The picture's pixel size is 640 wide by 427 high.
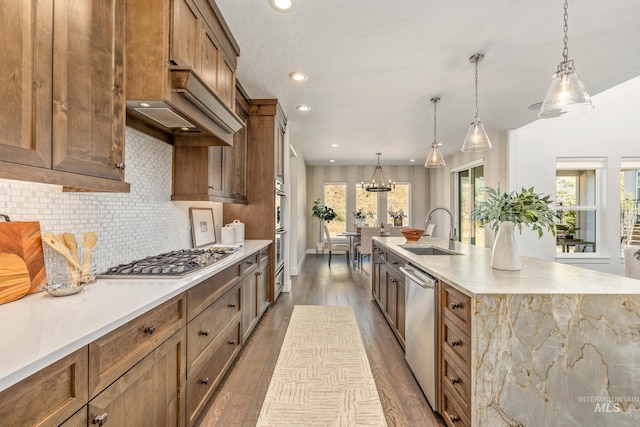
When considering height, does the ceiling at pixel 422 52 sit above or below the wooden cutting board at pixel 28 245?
above

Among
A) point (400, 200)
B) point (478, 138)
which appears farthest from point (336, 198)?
point (478, 138)

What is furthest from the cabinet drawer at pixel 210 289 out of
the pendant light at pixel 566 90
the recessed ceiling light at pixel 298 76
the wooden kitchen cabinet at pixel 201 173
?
the pendant light at pixel 566 90

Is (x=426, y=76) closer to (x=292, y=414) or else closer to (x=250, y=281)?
(x=250, y=281)

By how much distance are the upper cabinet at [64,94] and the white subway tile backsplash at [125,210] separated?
1.13 ft

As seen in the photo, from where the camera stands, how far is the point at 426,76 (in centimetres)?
309

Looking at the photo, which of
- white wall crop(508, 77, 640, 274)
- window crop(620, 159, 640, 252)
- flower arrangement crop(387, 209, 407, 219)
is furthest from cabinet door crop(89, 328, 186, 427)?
flower arrangement crop(387, 209, 407, 219)

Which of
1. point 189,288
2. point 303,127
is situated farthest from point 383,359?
point 303,127

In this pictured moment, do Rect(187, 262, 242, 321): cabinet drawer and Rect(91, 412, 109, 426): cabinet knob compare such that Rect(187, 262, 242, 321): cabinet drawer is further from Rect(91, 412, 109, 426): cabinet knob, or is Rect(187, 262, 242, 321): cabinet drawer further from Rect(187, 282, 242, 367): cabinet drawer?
Rect(91, 412, 109, 426): cabinet knob

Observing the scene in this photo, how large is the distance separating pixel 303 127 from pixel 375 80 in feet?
6.91

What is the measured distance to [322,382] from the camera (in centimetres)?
211

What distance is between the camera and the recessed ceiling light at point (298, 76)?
307 cm

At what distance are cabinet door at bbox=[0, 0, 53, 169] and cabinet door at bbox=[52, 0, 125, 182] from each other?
38 mm

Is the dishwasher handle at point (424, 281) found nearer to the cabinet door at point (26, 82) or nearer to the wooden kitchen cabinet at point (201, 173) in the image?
the wooden kitchen cabinet at point (201, 173)

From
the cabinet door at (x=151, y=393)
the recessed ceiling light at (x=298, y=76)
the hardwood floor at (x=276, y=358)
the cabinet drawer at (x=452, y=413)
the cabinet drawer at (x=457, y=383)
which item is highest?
the recessed ceiling light at (x=298, y=76)
